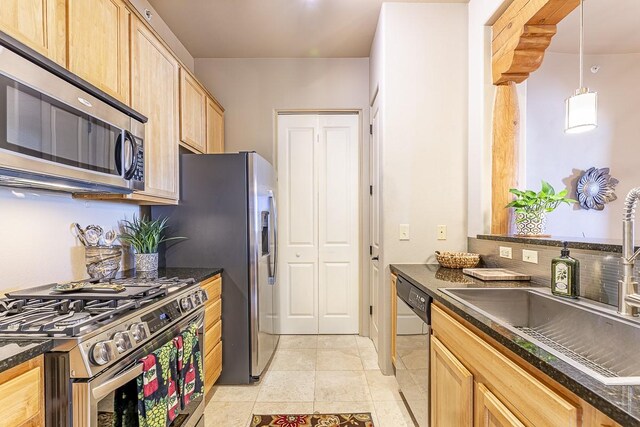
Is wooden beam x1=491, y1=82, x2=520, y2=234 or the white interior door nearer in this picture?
wooden beam x1=491, y1=82, x2=520, y2=234

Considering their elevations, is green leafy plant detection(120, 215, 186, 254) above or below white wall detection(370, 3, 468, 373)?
below

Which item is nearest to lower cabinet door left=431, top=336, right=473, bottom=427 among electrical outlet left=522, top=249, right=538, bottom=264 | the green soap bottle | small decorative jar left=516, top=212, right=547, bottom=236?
the green soap bottle

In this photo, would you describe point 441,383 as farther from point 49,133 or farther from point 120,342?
point 49,133

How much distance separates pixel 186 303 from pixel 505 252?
6.09 feet

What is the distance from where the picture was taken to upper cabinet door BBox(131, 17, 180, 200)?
1.88 metres

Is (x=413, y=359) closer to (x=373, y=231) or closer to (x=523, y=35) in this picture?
(x=373, y=231)

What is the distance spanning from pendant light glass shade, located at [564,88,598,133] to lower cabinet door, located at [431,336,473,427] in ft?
4.23

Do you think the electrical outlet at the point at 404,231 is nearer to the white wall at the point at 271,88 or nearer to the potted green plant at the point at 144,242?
the white wall at the point at 271,88

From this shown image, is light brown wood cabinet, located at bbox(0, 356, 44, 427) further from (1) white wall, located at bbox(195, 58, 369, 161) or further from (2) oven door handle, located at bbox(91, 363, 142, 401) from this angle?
(1) white wall, located at bbox(195, 58, 369, 161)

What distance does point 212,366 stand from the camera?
2.19m

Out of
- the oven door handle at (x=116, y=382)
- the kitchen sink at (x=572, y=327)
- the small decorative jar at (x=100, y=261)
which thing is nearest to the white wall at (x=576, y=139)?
the kitchen sink at (x=572, y=327)

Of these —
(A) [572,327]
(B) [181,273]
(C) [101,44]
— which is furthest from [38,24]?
(A) [572,327]

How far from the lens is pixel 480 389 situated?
111 centimetres

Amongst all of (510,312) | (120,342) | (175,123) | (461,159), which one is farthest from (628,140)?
(120,342)
